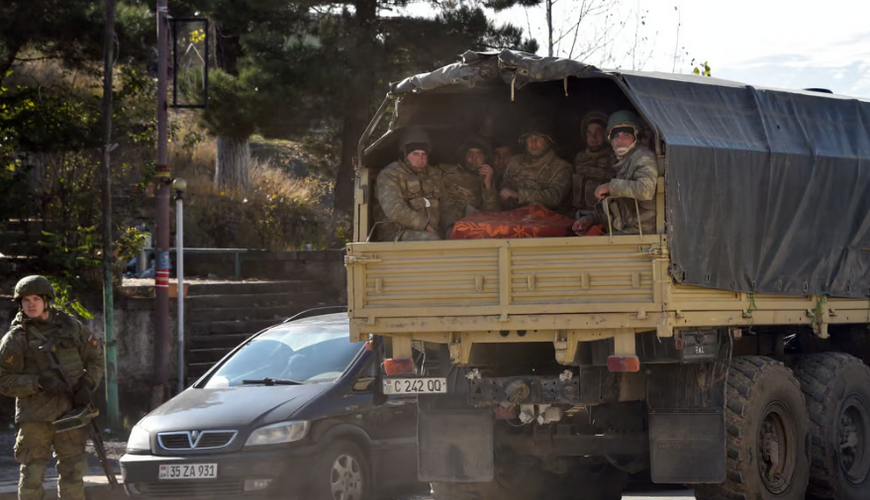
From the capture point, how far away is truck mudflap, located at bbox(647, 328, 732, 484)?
8.65 meters

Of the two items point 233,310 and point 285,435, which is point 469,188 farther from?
point 233,310

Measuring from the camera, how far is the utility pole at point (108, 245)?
15523mm

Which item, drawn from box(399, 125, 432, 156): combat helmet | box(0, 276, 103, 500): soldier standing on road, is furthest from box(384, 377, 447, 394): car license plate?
box(0, 276, 103, 500): soldier standing on road

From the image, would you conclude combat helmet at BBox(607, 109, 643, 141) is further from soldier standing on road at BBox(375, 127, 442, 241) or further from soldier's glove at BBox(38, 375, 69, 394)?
soldier's glove at BBox(38, 375, 69, 394)

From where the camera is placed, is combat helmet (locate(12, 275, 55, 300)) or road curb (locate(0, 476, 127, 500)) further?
road curb (locate(0, 476, 127, 500))

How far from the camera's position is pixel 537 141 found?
399 inches

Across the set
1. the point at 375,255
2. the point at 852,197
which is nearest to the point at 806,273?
the point at 852,197

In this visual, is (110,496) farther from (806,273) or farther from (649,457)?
(806,273)

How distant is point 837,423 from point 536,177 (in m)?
3.01

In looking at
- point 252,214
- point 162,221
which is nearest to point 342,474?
point 162,221

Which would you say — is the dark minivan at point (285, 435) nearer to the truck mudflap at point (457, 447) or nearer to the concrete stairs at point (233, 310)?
the truck mudflap at point (457, 447)

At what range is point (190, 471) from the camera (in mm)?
9711

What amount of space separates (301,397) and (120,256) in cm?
907

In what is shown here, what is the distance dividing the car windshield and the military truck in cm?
88
